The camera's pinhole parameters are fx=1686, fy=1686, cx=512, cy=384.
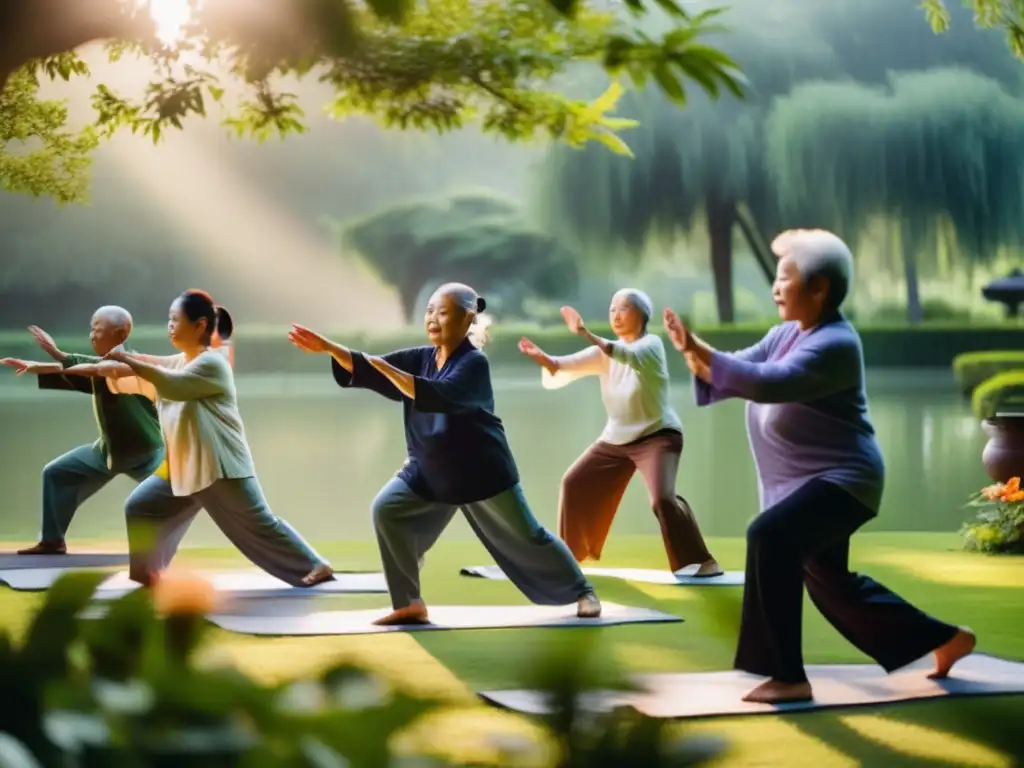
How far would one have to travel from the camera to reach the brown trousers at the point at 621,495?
7.56 m

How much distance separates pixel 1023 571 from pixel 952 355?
67.2ft

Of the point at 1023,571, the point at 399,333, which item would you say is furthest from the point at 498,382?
the point at 1023,571

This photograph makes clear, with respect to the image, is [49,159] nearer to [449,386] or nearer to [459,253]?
[449,386]

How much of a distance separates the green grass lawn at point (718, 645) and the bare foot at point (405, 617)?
151mm

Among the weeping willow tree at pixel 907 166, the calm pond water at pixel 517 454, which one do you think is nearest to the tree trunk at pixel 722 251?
the weeping willow tree at pixel 907 166

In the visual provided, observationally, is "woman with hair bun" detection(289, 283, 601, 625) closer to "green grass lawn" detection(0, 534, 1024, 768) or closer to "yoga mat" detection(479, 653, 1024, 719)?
"green grass lawn" detection(0, 534, 1024, 768)

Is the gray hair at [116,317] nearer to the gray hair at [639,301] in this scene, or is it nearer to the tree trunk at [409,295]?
the gray hair at [639,301]

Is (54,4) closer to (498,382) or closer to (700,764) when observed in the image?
(700,764)

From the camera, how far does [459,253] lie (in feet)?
124

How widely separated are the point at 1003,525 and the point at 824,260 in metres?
4.54

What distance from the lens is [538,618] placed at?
619 cm

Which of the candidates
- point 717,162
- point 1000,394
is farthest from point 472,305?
point 717,162

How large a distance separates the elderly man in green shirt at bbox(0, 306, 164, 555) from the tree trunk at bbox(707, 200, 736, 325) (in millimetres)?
19794

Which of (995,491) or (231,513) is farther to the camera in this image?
(995,491)
